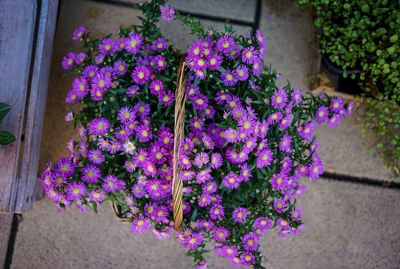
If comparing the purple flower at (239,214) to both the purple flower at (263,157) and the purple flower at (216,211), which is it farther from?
the purple flower at (263,157)

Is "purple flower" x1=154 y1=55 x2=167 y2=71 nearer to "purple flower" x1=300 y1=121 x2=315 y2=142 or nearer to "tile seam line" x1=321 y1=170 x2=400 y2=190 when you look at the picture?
"purple flower" x1=300 y1=121 x2=315 y2=142

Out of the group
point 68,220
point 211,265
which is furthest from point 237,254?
point 68,220

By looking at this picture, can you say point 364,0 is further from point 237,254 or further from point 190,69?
point 237,254

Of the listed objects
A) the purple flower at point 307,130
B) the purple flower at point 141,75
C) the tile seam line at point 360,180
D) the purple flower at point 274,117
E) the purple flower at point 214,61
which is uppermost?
the purple flower at point 214,61

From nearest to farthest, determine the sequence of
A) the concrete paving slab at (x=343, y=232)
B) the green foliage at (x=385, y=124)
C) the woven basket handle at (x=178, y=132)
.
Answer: the woven basket handle at (x=178, y=132) < the green foliage at (x=385, y=124) < the concrete paving slab at (x=343, y=232)

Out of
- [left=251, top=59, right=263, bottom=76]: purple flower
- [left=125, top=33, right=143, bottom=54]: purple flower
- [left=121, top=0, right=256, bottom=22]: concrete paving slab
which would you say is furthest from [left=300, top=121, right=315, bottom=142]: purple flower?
[left=121, top=0, right=256, bottom=22]: concrete paving slab

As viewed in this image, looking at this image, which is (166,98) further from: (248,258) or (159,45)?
(248,258)

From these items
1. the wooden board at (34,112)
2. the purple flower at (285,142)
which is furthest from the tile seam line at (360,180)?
the wooden board at (34,112)

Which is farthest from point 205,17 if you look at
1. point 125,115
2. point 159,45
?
point 125,115
